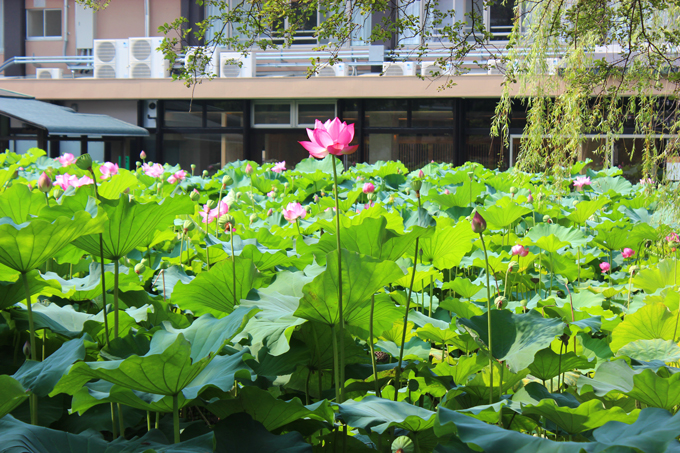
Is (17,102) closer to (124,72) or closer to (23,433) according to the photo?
(124,72)

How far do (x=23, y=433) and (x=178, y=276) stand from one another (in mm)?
746

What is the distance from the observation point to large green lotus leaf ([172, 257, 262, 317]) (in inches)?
40.6

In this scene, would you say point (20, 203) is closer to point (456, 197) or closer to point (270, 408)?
point (270, 408)

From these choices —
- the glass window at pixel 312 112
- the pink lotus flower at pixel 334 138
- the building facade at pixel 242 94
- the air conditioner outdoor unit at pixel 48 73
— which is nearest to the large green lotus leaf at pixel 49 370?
the pink lotus flower at pixel 334 138

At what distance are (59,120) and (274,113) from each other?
4.53 m

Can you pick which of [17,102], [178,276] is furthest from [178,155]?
[178,276]

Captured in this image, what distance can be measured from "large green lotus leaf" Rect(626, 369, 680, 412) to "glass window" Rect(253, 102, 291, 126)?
36.9ft

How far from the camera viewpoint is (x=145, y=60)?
440 inches

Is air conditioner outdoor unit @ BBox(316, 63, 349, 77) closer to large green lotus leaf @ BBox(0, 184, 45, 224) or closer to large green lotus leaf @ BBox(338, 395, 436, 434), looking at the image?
large green lotus leaf @ BBox(0, 184, 45, 224)

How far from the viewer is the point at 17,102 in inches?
352

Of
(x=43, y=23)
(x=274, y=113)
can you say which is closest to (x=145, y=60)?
(x=274, y=113)

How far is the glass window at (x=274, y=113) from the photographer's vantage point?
460 inches

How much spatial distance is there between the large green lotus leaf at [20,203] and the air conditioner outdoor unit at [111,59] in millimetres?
11050

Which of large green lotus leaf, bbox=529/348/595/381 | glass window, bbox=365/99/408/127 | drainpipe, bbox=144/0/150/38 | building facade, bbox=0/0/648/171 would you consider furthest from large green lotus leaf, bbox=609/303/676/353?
drainpipe, bbox=144/0/150/38
